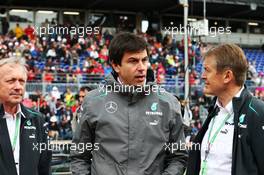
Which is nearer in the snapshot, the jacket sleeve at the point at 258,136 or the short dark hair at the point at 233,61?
the jacket sleeve at the point at 258,136

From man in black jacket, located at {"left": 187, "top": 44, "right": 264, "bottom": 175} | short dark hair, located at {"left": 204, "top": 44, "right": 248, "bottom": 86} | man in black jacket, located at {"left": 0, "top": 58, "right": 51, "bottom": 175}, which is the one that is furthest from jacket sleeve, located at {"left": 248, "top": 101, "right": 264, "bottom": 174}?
man in black jacket, located at {"left": 0, "top": 58, "right": 51, "bottom": 175}

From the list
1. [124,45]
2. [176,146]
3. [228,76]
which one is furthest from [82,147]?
[228,76]

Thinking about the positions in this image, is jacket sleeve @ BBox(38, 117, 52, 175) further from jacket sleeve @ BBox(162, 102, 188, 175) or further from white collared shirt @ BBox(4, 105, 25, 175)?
jacket sleeve @ BBox(162, 102, 188, 175)

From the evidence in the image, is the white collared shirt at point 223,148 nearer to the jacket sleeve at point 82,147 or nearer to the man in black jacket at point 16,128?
the jacket sleeve at point 82,147

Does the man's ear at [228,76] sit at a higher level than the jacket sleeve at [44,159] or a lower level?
higher

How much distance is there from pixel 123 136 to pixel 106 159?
0.62ft

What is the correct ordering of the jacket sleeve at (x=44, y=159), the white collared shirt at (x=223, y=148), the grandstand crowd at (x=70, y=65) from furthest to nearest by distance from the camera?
the grandstand crowd at (x=70, y=65)
the jacket sleeve at (x=44, y=159)
the white collared shirt at (x=223, y=148)

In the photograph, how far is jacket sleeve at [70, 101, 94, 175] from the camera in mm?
3152

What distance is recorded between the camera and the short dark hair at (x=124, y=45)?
323cm

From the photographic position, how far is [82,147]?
318 centimetres

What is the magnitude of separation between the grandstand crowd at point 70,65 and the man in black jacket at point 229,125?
35.9 ft

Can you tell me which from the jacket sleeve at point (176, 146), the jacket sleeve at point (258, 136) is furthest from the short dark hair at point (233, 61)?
the jacket sleeve at point (176, 146)

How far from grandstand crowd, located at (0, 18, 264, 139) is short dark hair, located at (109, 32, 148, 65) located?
10711 mm

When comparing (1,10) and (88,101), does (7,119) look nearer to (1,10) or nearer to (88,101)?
(88,101)
